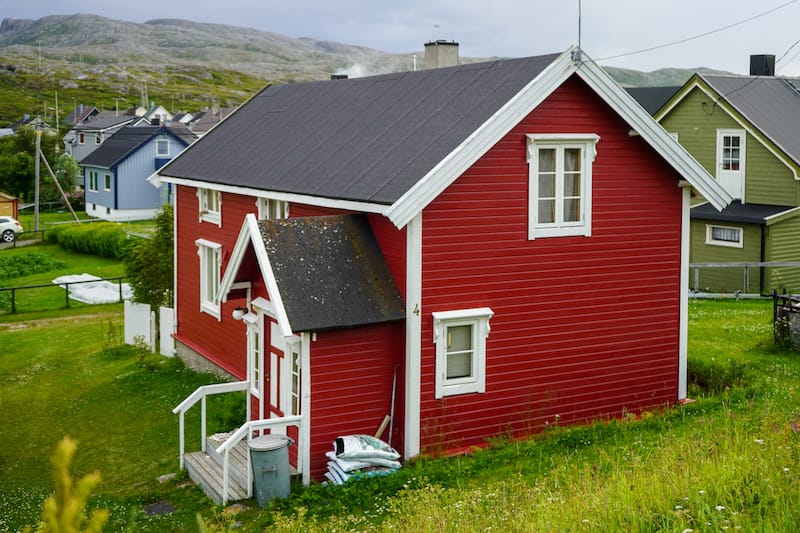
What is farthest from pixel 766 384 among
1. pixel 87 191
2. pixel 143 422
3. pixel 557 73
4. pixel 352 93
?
pixel 87 191

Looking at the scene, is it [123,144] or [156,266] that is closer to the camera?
[156,266]

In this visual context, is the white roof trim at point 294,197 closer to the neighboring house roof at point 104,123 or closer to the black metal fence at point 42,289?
the black metal fence at point 42,289

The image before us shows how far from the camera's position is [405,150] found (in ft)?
52.6

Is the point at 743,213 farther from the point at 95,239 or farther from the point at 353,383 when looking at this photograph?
the point at 95,239

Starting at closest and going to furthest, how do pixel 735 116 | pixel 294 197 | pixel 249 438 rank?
pixel 249 438 < pixel 294 197 < pixel 735 116

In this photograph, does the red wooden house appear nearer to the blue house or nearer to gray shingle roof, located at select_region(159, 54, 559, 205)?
gray shingle roof, located at select_region(159, 54, 559, 205)

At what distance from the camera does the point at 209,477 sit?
14.9 m

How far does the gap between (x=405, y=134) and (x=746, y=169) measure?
19.8 metres

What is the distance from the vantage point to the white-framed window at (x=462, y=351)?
1485 cm

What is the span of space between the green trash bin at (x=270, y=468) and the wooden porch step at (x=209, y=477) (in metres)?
0.72

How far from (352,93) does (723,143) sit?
1770cm

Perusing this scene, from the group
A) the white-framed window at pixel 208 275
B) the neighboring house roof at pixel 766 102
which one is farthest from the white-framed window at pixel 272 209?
the neighboring house roof at pixel 766 102

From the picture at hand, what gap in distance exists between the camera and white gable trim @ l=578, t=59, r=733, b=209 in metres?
15.4

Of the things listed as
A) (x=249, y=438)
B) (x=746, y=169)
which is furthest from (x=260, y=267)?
(x=746, y=169)
